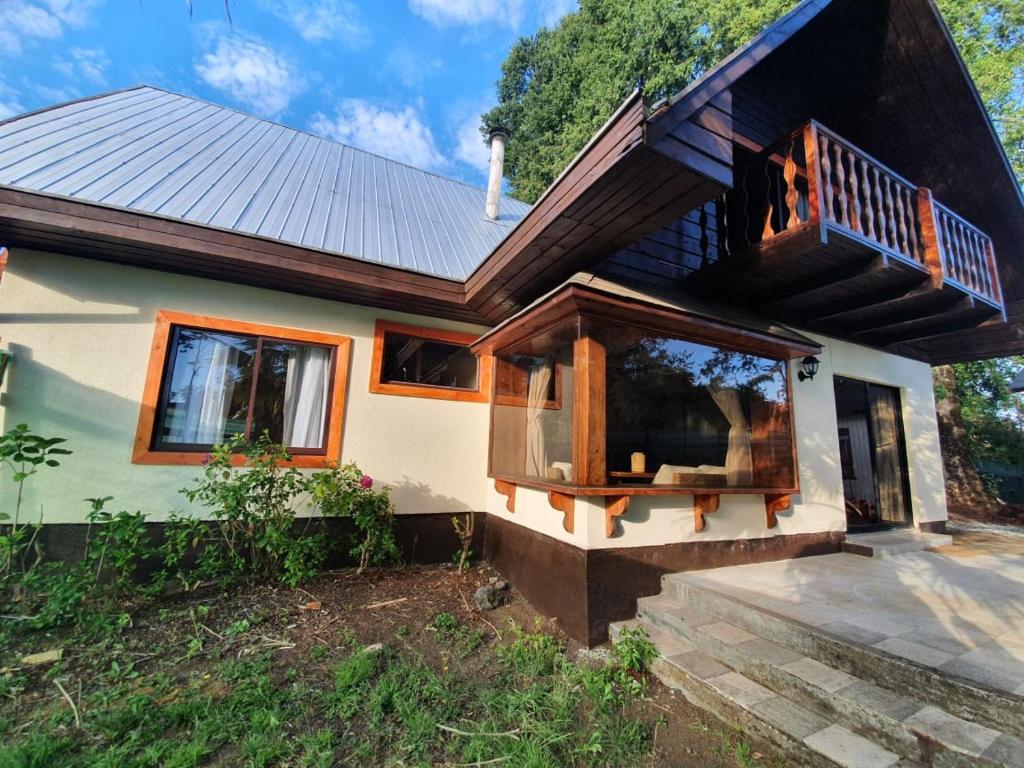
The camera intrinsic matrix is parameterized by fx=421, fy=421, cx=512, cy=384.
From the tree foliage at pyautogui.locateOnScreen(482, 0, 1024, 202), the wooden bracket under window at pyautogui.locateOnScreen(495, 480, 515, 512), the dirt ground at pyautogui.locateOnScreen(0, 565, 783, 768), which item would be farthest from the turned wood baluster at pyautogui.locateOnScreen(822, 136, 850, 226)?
the tree foliage at pyautogui.locateOnScreen(482, 0, 1024, 202)

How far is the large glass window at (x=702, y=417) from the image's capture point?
3.40 meters

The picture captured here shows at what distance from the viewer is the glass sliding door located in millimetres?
5379

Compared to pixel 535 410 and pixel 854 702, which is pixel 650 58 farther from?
pixel 854 702

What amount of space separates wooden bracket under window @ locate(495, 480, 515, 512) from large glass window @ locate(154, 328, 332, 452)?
1.71 metres

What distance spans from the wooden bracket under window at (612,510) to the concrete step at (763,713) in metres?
0.70

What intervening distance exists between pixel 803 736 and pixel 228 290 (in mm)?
4853

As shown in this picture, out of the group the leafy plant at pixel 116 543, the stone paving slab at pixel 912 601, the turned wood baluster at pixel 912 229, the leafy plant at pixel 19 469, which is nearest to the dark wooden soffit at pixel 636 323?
the turned wood baluster at pixel 912 229

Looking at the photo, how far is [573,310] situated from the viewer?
2.96m

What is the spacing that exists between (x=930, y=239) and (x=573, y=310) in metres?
3.62

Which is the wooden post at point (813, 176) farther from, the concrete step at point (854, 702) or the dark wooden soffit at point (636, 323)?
the concrete step at point (854, 702)

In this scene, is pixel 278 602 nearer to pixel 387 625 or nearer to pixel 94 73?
pixel 387 625

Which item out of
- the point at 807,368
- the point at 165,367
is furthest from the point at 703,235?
the point at 165,367

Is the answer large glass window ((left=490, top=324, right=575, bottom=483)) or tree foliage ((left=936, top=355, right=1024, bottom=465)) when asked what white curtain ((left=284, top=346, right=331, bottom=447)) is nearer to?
large glass window ((left=490, top=324, right=575, bottom=483))

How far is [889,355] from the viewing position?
18.1 feet
